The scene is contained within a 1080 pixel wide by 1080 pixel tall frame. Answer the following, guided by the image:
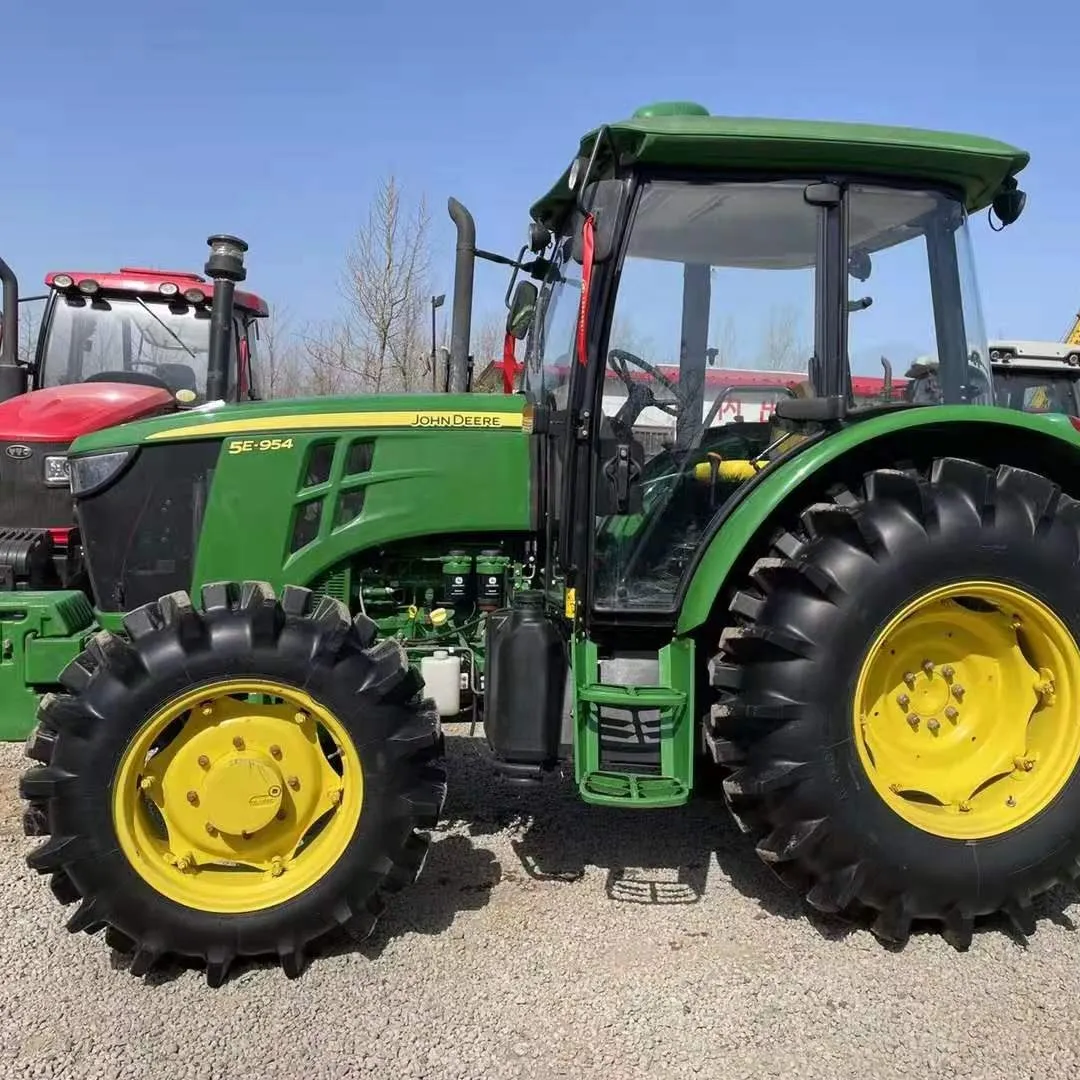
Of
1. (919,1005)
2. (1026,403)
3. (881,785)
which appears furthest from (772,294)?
(1026,403)

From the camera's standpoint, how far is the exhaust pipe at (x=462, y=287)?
3.39 meters

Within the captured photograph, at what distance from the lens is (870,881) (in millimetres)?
2635

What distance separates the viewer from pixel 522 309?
354 centimetres

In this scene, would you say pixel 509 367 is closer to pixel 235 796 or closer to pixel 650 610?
pixel 650 610

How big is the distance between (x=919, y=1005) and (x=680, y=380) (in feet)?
6.17

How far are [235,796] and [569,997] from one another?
105 centimetres

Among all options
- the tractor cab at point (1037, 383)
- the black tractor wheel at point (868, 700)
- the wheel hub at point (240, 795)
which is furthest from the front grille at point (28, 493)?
the tractor cab at point (1037, 383)

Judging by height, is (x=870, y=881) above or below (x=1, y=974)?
above

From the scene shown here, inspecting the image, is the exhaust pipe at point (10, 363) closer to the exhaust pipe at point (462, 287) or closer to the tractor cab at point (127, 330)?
the tractor cab at point (127, 330)

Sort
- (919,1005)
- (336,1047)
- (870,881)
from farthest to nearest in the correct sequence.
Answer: (870,881) → (919,1005) → (336,1047)

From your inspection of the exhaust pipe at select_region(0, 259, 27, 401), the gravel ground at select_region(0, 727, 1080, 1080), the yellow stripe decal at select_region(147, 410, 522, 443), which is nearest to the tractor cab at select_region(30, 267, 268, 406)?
the exhaust pipe at select_region(0, 259, 27, 401)

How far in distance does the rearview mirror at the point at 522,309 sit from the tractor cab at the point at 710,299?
0.41 meters

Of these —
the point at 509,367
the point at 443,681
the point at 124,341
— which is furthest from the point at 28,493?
the point at 443,681

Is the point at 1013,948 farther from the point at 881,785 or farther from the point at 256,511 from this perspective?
the point at 256,511
